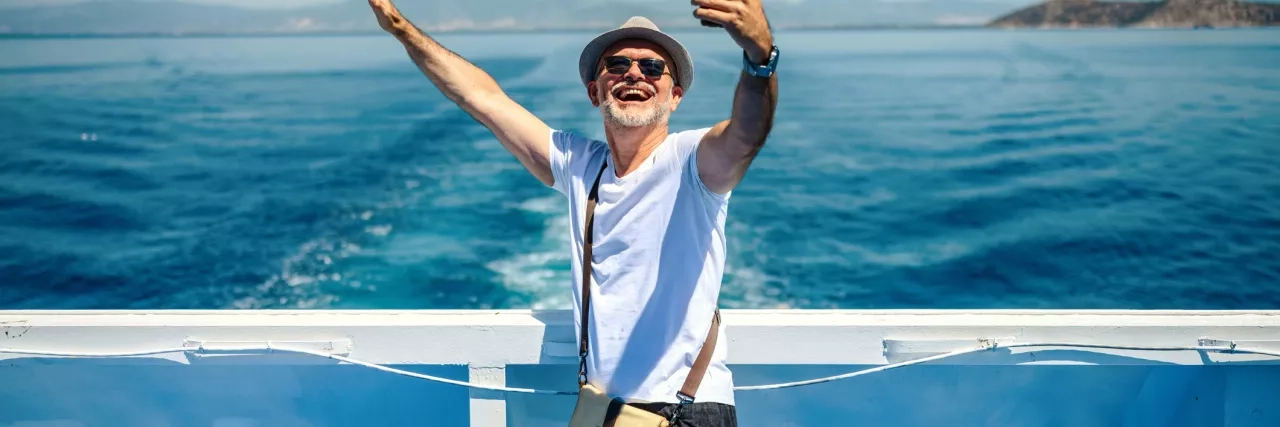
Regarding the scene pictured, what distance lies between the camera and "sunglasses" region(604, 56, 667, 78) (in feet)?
5.20

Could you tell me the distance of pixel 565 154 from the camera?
1678 millimetres

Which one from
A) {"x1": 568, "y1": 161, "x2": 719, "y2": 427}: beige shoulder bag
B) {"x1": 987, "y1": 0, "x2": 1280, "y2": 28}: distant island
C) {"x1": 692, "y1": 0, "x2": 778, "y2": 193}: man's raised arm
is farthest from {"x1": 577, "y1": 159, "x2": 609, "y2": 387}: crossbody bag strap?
{"x1": 987, "y1": 0, "x2": 1280, "y2": 28}: distant island

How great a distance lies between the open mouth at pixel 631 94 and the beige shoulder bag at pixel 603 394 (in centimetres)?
13

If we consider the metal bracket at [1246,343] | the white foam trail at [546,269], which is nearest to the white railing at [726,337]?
the metal bracket at [1246,343]

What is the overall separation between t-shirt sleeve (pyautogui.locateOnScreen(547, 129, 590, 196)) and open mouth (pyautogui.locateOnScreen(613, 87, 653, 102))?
0.41ft

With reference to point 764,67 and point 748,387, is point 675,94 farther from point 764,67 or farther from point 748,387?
point 748,387

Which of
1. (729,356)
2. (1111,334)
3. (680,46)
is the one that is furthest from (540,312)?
(1111,334)

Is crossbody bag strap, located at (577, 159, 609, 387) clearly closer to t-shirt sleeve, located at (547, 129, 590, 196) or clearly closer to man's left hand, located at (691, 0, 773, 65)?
t-shirt sleeve, located at (547, 129, 590, 196)

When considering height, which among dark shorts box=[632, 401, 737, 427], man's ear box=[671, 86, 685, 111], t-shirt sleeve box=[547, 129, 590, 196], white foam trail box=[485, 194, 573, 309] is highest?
man's ear box=[671, 86, 685, 111]

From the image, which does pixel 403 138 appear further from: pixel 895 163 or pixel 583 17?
pixel 583 17

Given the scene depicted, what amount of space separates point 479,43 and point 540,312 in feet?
54.4

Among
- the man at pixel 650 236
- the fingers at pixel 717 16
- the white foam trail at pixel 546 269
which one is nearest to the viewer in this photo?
the fingers at pixel 717 16

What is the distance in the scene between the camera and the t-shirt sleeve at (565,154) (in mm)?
1650

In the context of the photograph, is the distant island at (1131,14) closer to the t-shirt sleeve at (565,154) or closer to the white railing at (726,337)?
the white railing at (726,337)
